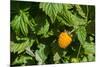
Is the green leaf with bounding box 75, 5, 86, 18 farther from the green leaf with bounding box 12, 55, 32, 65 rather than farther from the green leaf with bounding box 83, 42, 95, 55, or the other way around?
the green leaf with bounding box 12, 55, 32, 65

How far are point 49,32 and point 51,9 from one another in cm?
16

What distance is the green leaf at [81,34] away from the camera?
4.71 feet

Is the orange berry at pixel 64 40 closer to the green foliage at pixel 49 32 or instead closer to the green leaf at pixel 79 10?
the green foliage at pixel 49 32

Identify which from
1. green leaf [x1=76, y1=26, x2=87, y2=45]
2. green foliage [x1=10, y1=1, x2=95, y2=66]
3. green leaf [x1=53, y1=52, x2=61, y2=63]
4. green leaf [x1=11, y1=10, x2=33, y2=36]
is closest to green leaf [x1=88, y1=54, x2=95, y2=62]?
green foliage [x1=10, y1=1, x2=95, y2=66]

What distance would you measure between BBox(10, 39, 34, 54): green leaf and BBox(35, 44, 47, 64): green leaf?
7 cm

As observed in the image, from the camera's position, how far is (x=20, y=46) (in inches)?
51.3

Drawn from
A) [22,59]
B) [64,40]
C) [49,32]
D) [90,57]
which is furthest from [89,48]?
[22,59]

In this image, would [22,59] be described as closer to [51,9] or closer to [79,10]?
[51,9]

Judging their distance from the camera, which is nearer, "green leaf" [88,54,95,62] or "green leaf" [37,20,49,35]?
"green leaf" [37,20,49,35]

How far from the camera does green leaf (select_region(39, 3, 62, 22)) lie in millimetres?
1351

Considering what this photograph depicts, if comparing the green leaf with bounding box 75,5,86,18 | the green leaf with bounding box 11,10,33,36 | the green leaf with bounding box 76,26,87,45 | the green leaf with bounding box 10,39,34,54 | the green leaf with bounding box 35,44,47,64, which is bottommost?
the green leaf with bounding box 35,44,47,64

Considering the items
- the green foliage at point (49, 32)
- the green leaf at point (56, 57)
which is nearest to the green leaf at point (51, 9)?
the green foliage at point (49, 32)
